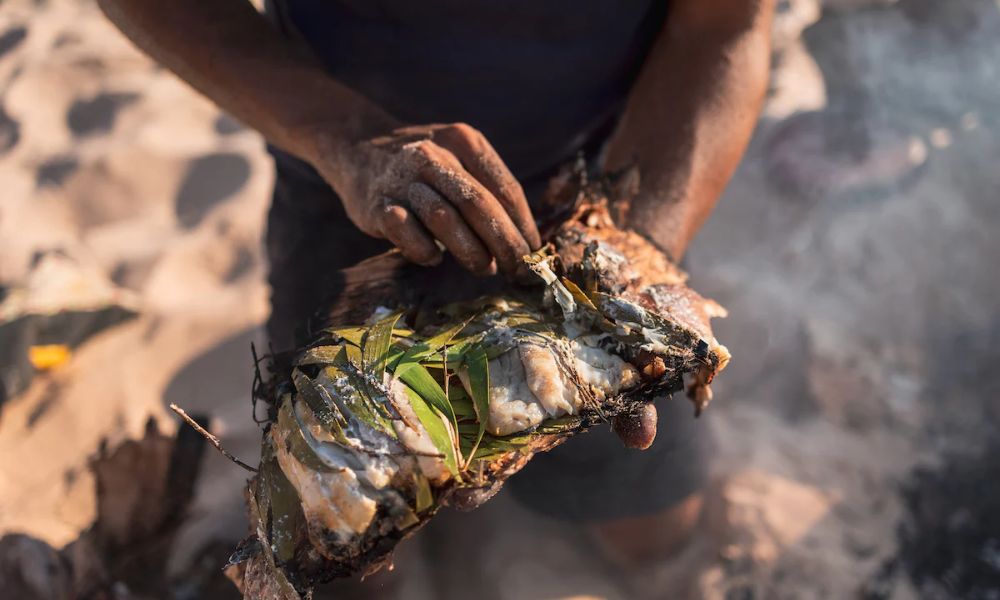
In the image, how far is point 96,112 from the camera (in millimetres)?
2869

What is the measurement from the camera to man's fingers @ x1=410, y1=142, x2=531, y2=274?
103 centimetres

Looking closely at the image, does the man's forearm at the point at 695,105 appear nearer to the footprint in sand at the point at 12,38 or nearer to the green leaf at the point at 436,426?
the green leaf at the point at 436,426

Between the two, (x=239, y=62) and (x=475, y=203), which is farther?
(x=239, y=62)

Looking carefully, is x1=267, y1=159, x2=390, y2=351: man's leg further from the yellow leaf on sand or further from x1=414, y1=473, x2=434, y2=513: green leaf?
the yellow leaf on sand

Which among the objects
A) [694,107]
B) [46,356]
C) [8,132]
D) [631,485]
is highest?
[694,107]

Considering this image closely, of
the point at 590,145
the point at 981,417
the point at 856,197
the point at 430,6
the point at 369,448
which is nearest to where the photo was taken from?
the point at 369,448

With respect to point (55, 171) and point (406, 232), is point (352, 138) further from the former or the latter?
point (55, 171)

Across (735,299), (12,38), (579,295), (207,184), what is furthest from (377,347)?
(12,38)

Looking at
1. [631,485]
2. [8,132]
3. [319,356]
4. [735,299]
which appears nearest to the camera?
[319,356]

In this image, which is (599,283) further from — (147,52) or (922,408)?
(922,408)

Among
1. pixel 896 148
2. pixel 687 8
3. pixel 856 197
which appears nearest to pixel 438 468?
pixel 687 8

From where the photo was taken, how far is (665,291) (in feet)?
3.54

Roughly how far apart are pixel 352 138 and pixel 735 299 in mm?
1654

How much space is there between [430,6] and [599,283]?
71cm
